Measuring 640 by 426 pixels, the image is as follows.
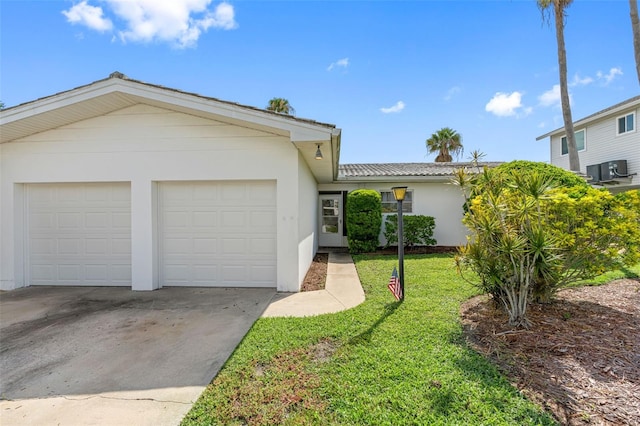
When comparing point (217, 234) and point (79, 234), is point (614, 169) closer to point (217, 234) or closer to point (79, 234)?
point (217, 234)

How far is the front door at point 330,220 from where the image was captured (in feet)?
40.5

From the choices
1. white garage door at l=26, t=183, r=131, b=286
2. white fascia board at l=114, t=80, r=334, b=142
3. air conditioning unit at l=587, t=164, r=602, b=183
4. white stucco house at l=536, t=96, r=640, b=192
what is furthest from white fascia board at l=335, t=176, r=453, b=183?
air conditioning unit at l=587, t=164, r=602, b=183

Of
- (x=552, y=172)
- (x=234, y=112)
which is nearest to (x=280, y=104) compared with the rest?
(x=234, y=112)

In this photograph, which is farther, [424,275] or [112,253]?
[424,275]

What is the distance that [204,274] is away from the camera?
20.8ft

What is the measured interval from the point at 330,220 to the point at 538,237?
30.1ft

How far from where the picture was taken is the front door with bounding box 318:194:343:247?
1234 cm

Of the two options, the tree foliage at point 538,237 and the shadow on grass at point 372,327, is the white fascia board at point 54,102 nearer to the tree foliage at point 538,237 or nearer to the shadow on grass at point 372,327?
the shadow on grass at point 372,327

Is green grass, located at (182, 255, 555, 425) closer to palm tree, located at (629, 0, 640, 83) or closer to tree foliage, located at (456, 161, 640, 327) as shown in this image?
tree foliage, located at (456, 161, 640, 327)

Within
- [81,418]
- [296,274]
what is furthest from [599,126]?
[81,418]

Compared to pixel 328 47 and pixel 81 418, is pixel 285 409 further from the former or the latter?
pixel 328 47

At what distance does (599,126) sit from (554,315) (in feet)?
55.5

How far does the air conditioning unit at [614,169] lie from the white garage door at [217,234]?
668 inches

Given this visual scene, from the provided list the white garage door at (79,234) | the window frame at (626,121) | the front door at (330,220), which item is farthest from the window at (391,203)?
the window frame at (626,121)
